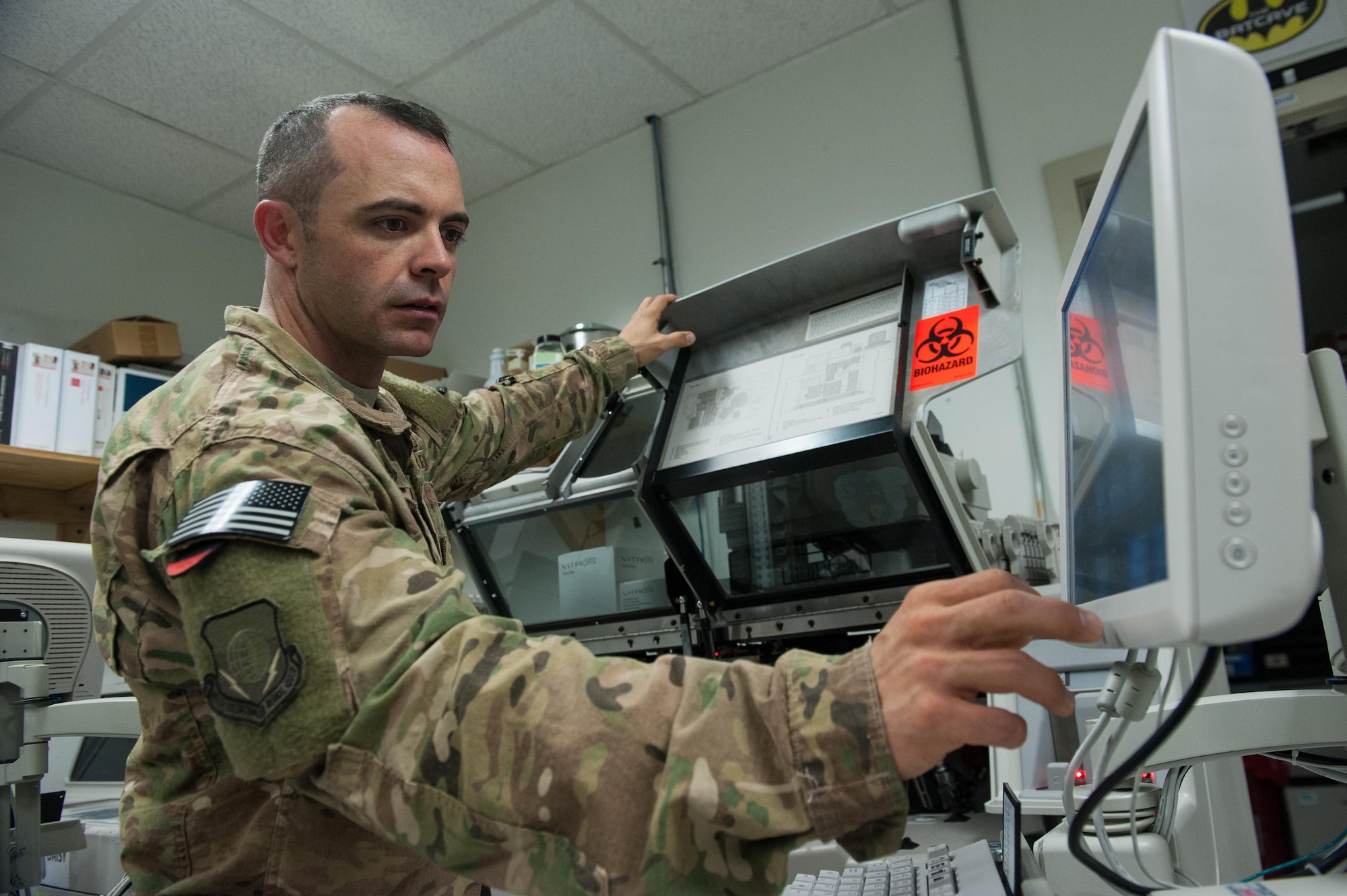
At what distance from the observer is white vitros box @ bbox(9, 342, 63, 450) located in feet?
8.95

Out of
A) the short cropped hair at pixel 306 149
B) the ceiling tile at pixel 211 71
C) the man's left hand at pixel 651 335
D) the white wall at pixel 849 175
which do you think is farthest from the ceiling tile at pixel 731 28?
the short cropped hair at pixel 306 149

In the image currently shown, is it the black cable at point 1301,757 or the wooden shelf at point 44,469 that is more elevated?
the wooden shelf at point 44,469

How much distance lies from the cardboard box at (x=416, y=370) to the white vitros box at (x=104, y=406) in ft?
3.06

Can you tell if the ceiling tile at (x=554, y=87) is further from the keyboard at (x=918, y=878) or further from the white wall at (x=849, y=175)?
the keyboard at (x=918, y=878)

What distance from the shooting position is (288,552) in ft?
2.00

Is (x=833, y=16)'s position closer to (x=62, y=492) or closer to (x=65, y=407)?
(x=65, y=407)

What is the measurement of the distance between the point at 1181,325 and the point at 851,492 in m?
1.02

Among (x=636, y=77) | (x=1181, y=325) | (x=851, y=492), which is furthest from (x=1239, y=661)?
(x=1181, y=325)

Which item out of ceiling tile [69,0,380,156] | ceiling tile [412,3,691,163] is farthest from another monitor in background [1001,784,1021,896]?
ceiling tile [69,0,380,156]

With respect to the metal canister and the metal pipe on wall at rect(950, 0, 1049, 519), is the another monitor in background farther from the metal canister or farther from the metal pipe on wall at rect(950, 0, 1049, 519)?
the metal canister

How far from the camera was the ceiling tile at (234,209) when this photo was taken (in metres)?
→ 3.63

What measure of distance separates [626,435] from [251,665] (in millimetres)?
1246

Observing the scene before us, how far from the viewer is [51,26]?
264cm

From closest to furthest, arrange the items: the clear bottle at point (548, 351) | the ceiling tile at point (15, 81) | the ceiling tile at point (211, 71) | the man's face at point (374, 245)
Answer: the man's face at point (374, 245), the clear bottle at point (548, 351), the ceiling tile at point (211, 71), the ceiling tile at point (15, 81)
